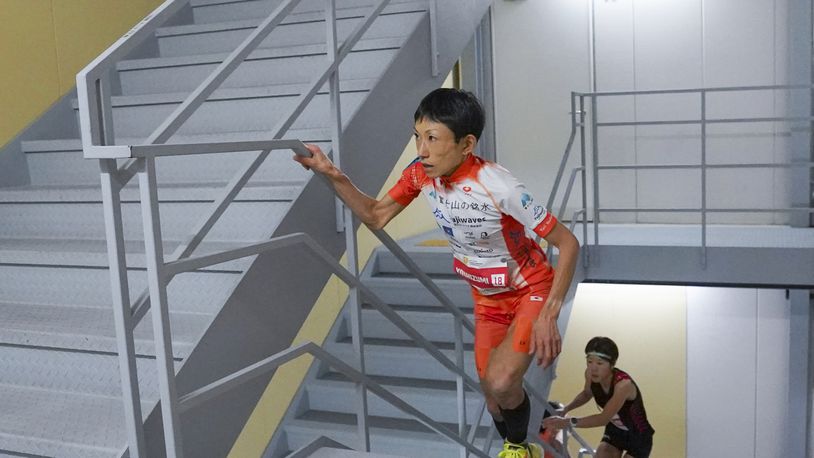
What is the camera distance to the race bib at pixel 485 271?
203 centimetres

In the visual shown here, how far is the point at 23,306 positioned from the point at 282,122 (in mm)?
939

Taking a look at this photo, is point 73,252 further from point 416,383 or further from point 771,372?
point 771,372

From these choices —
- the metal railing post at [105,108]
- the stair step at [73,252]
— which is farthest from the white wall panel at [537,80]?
the metal railing post at [105,108]

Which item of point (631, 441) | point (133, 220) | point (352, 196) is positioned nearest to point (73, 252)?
point (133, 220)

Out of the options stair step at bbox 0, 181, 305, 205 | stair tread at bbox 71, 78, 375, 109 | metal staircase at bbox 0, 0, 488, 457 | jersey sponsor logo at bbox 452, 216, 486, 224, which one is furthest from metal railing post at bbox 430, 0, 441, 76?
jersey sponsor logo at bbox 452, 216, 486, 224

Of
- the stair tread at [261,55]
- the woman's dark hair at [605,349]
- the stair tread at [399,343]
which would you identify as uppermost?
the stair tread at [261,55]

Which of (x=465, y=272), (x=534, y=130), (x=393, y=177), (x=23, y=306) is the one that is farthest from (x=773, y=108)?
(x=23, y=306)

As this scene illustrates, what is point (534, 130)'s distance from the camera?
5539mm

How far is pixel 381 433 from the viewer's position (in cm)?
320

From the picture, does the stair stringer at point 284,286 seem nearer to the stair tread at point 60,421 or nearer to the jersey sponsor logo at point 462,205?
the stair tread at point 60,421

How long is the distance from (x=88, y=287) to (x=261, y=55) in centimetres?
118

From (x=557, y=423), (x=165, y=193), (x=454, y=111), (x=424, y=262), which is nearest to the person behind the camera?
(x=454, y=111)

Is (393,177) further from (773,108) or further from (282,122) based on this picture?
(282,122)

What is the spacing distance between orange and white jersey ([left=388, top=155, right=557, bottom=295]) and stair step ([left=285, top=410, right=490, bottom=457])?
1.16 meters
